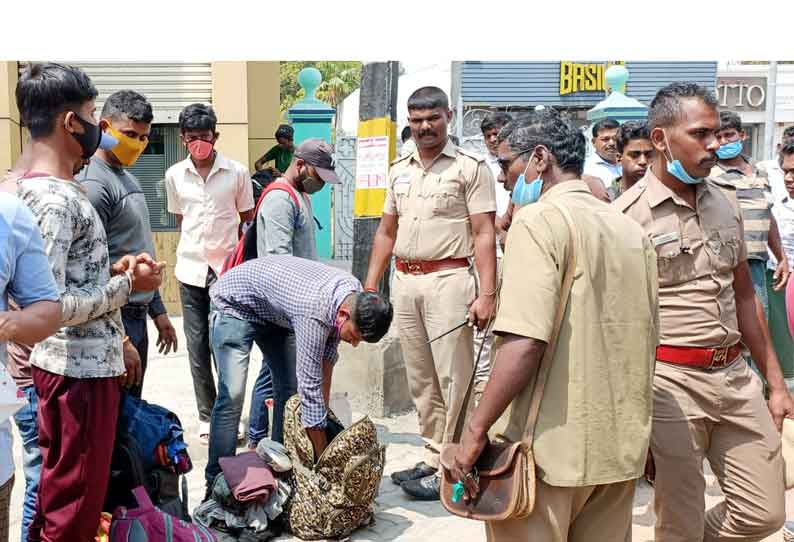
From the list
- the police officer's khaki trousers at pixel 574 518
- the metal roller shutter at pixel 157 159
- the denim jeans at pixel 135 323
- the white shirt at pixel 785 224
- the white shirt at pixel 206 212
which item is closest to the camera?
the police officer's khaki trousers at pixel 574 518

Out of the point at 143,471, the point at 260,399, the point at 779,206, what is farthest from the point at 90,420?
the point at 779,206

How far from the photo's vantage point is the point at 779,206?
255 inches

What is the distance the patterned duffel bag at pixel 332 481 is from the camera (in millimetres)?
4012

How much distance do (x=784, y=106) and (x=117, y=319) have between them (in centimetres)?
2373

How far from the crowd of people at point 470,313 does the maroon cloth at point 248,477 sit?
0.89ft

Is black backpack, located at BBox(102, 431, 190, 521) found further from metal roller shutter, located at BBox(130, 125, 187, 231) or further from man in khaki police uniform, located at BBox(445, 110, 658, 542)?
metal roller shutter, located at BBox(130, 125, 187, 231)

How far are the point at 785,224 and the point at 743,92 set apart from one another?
18108mm

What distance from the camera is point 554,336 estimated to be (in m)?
2.50

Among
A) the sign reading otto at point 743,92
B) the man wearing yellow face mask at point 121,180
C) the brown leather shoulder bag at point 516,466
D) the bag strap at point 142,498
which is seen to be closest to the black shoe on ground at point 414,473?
the man wearing yellow face mask at point 121,180

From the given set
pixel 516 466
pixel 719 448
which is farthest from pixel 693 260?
pixel 516 466

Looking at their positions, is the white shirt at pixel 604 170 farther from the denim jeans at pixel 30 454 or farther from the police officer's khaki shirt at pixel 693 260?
the denim jeans at pixel 30 454

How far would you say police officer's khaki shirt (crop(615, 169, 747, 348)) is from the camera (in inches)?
126

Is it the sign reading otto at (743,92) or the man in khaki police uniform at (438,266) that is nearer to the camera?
the man in khaki police uniform at (438,266)
